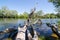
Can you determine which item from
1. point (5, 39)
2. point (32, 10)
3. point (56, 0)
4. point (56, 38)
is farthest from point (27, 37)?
point (56, 0)

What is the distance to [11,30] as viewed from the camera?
1672 centimetres

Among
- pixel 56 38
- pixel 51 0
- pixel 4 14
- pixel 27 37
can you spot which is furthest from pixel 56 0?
pixel 4 14

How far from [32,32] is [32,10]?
265 cm

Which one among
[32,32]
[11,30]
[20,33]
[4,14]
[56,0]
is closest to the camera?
[20,33]

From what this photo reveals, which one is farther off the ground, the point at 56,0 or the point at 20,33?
the point at 56,0

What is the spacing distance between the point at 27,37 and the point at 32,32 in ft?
2.88

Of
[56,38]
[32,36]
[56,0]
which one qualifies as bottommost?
[56,38]

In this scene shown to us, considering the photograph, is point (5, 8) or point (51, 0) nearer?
point (51, 0)

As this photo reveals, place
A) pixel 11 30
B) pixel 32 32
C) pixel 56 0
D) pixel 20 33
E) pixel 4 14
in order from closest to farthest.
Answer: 1. pixel 20 33
2. pixel 32 32
3. pixel 11 30
4. pixel 56 0
5. pixel 4 14

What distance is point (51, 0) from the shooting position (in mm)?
32438

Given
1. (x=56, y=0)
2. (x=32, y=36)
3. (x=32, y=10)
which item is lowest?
(x=32, y=36)

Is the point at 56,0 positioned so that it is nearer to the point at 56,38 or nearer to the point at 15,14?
the point at 56,38

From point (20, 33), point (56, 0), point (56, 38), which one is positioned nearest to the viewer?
point (20, 33)

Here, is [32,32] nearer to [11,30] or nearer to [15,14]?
[11,30]
